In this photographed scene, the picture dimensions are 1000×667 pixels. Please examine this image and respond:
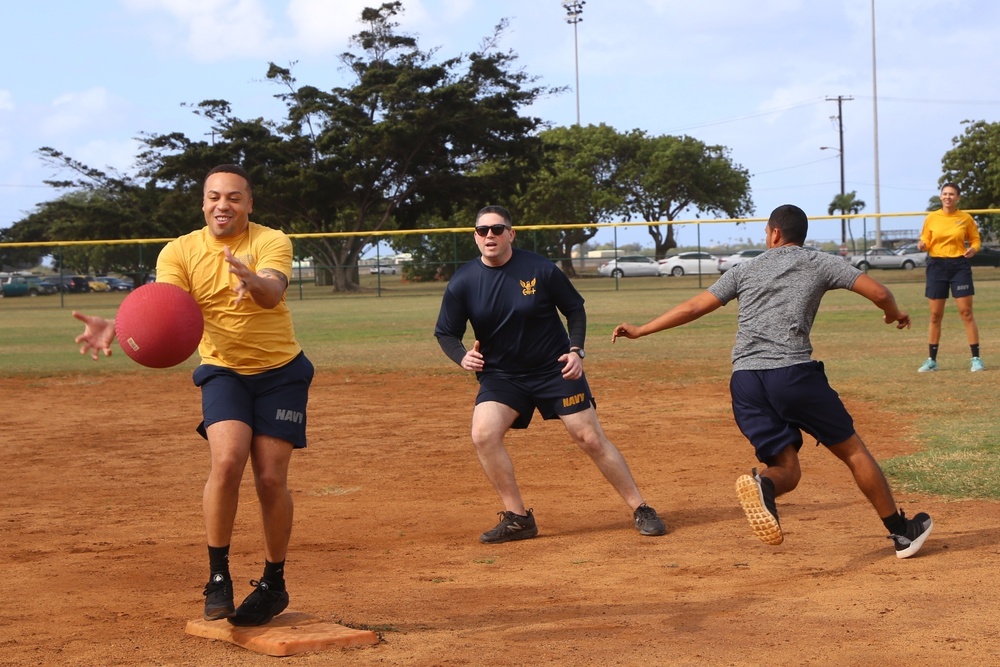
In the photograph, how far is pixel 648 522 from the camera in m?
6.62

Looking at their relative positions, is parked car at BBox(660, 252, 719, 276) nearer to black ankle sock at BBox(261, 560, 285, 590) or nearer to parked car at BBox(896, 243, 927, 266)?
parked car at BBox(896, 243, 927, 266)

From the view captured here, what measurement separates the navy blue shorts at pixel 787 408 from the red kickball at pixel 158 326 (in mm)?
2727

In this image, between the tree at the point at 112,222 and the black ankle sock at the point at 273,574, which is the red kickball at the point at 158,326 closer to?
the black ankle sock at the point at 273,574

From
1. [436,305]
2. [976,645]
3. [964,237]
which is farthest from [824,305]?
[976,645]

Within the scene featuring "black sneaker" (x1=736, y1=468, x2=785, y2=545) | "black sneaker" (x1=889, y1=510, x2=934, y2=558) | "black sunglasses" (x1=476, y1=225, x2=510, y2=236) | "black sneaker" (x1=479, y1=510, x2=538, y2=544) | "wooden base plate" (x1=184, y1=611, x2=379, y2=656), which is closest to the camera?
"wooden base plate" (x1=184, y1=611, x2=379, y2=656)

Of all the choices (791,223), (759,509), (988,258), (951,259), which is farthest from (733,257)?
(759,509)

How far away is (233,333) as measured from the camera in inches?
192

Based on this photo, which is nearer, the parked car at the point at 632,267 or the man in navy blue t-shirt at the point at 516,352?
the man in navy blue t-shirt at the point at 516,352

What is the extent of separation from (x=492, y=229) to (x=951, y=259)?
8.60 meters

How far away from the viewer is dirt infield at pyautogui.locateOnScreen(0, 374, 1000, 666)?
449 cm

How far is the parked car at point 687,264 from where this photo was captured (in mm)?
47219

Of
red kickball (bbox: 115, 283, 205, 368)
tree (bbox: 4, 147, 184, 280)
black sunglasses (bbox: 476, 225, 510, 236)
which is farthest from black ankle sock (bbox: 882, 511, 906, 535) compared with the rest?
tree (bbox: 4, 147, 184, 280)

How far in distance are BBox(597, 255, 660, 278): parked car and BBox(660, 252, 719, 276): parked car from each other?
453 millimetres

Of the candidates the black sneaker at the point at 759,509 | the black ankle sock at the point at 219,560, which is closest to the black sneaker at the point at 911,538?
the black sneaker at the point at 759,509
